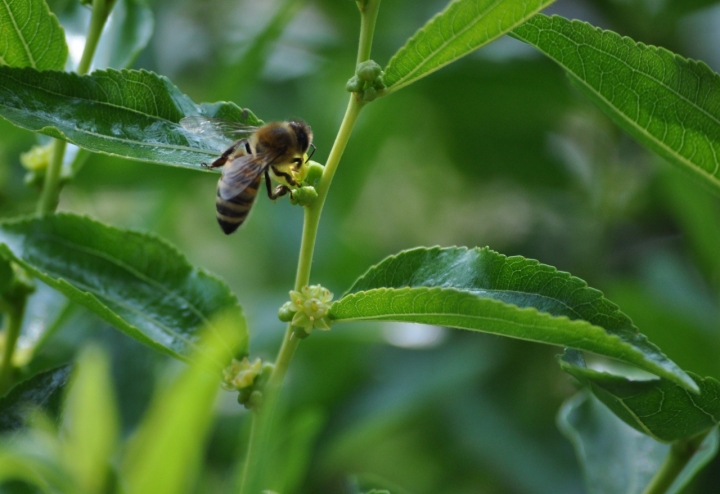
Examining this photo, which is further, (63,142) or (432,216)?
(432,216)

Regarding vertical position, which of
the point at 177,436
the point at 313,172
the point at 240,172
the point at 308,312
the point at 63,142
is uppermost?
the point at 240,172

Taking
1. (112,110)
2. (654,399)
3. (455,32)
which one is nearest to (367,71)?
(455,32)

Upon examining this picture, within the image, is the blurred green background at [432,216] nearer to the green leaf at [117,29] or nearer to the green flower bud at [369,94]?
the green leaf at [117,29]

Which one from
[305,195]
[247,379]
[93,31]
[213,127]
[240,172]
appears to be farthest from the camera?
[240,172]

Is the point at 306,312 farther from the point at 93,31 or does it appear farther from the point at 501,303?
the point at 93,31

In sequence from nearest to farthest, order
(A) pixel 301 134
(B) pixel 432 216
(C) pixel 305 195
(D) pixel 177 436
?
1. (D) pixel 177 436
2. (C) pixel 305 195
3. (A) pixel 301 134
4. (B) pixel 432 216

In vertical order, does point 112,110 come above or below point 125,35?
below

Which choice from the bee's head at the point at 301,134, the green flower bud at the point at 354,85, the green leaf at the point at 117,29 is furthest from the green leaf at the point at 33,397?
the bee's head at the point at 301,134
